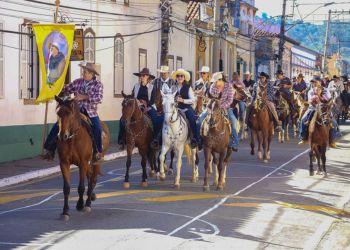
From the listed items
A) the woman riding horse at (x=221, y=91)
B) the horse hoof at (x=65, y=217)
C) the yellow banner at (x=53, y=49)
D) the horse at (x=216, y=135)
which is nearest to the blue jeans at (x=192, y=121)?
the woman riding horse at (x=221, y=91)

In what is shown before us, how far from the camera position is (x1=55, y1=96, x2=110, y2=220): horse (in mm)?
12273

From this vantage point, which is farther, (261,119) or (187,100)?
(261,119)

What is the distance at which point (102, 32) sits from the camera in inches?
1131

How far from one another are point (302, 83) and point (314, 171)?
12.6 meters

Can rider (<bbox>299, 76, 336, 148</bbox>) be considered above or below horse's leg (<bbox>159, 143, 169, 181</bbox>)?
above

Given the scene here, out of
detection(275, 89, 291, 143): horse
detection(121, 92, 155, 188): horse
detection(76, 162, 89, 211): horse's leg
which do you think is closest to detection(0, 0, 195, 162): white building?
Result: detection(121, 92, 155, 188): horse

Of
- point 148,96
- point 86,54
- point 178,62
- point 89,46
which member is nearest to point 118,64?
point 89,46

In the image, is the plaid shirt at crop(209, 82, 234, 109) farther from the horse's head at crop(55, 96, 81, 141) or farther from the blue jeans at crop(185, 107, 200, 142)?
the horse's head at crop(55, 96, 81, 141)

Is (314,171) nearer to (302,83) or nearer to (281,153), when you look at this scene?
(281,153)

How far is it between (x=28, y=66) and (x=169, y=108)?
342 inches

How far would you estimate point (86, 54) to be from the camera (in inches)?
1081

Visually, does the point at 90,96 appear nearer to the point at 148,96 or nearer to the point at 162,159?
the point at 162,159

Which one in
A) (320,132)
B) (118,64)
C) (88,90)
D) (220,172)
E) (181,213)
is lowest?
(181,213)

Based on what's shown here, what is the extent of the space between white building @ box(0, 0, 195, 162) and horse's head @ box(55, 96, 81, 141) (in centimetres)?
888
